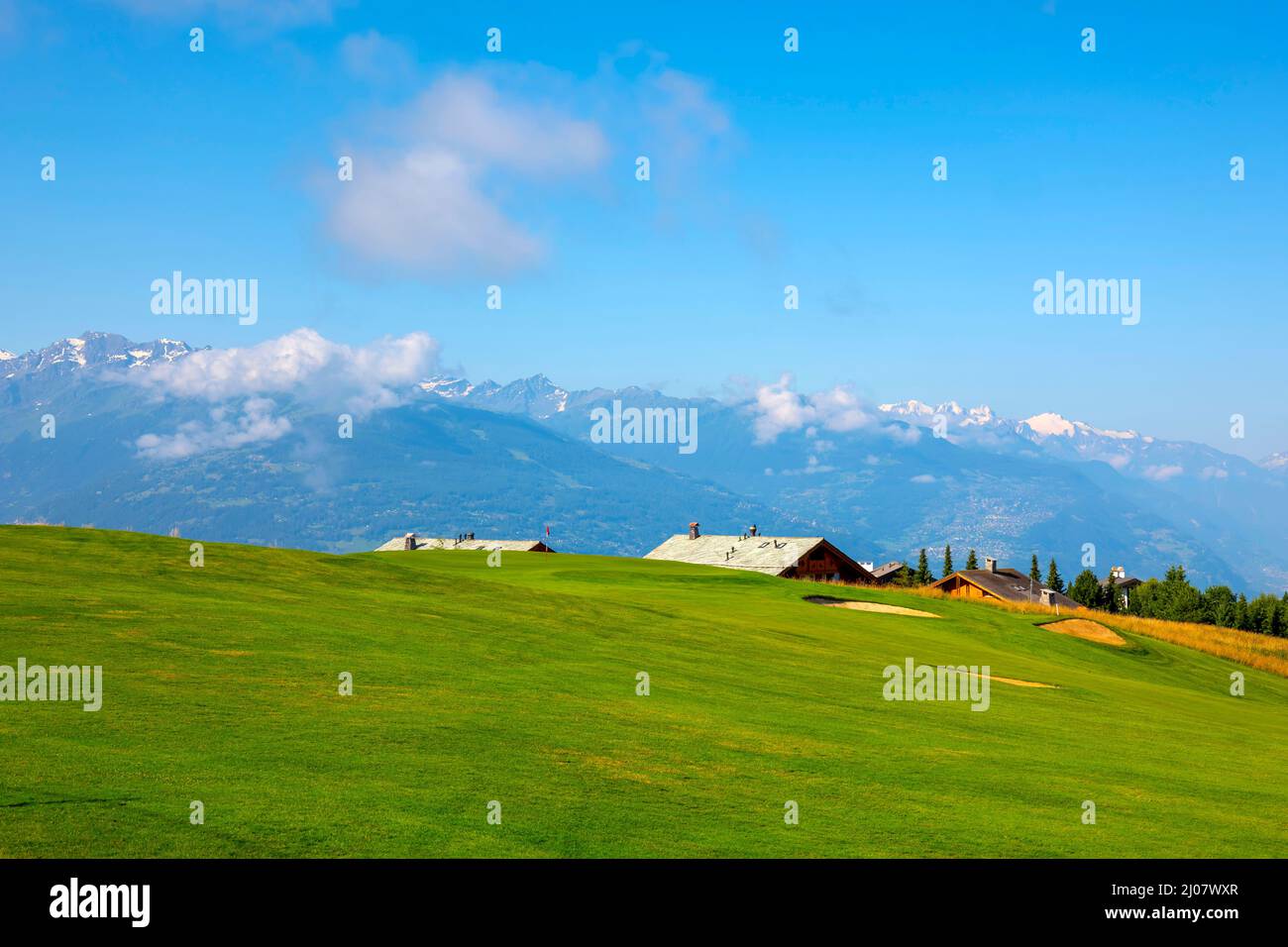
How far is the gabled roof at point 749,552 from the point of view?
403 feet

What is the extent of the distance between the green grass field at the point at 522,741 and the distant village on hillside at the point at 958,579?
62.9 m

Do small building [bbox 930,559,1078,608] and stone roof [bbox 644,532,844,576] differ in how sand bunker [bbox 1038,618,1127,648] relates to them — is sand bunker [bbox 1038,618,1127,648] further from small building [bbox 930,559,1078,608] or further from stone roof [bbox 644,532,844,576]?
small building [bbox 930,559,1078,608]

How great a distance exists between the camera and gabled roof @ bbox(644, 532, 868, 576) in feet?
403

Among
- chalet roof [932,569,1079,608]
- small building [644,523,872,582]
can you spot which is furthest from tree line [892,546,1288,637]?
small building [644,523,872,582]

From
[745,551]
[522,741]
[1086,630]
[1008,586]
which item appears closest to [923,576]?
[1008,586]

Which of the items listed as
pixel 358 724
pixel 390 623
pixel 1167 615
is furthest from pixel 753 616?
pixel 1167 615

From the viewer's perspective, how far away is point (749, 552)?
130 metres

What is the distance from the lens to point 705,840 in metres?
13.5

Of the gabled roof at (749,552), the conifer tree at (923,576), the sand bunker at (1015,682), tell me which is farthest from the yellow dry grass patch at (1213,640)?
the conifer tree at (923,576)

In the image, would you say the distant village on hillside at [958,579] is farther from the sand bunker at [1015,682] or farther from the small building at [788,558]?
the sand bunker at [1015,682]

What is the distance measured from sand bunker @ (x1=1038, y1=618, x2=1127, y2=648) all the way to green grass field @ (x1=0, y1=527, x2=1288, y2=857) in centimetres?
2105

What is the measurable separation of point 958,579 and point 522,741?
135966mm

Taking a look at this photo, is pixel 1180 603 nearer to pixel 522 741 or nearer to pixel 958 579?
pixel 958 579
